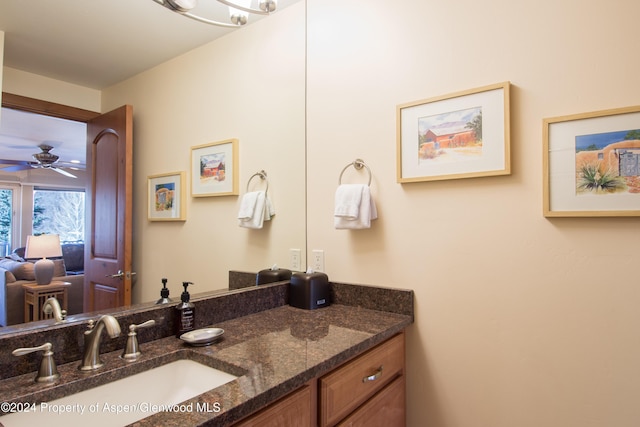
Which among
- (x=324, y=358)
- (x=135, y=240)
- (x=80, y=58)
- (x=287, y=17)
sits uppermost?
(x=287, y=17)

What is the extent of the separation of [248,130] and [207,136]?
0.87 feet

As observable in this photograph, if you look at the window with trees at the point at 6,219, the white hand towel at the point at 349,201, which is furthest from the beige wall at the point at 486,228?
the window with trees at the point at 6,219

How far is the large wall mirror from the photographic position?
120cm

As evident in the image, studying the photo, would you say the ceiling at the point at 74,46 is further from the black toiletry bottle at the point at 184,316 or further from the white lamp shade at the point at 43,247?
the black toiletry bottle at the point at 184,316

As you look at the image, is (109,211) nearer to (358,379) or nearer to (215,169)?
(215,169)

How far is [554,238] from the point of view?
3.95 ft

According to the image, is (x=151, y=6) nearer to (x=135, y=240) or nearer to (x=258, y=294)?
(x=135, y=240)

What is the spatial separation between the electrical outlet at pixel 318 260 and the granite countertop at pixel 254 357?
260mm

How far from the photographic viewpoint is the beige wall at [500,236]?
1.12 metres

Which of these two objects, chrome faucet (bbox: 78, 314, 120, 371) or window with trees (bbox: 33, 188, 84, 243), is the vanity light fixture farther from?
chrome faucet (bbox: 78, 314, 120, 371)

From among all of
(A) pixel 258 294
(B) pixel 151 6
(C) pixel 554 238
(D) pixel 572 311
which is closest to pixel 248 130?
(B) pixel 151 6

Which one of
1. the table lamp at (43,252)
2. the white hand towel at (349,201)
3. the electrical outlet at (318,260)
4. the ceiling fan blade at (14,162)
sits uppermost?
the ceiling fan blade at (14,162)

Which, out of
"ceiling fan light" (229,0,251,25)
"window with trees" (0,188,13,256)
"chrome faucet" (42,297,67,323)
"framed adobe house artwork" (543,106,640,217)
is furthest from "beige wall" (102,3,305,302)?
"framed adobe house artwork" (543,106,640,217)

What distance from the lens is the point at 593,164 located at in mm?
1142
